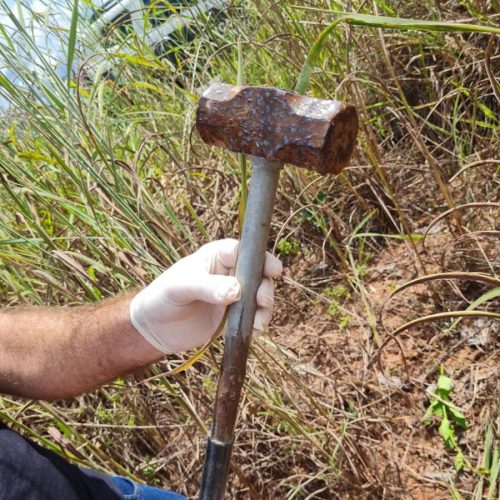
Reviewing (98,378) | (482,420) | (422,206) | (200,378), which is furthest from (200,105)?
(422,206)

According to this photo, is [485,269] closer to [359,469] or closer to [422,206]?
[422,206]

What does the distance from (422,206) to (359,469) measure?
3.04 ft

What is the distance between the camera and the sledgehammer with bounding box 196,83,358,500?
1007 mm

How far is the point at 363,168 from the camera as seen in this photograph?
228 cm

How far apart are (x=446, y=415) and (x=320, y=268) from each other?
2.40 ft

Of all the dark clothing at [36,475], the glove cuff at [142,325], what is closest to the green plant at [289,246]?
the glove cuff at [142,325]

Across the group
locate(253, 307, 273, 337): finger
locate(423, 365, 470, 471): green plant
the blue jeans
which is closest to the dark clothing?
the blue jeans

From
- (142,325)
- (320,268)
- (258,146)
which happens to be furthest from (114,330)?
(320,268)

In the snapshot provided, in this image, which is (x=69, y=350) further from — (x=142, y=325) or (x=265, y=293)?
(x=265, y=293)

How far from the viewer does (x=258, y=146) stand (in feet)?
3.44

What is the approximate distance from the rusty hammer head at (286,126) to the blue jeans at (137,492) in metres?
0.87

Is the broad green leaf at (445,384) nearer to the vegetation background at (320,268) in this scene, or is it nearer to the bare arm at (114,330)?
the vegetation background at (320,268)

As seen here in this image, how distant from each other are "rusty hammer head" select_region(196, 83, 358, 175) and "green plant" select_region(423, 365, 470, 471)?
102 cm

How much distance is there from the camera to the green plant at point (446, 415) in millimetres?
1793
